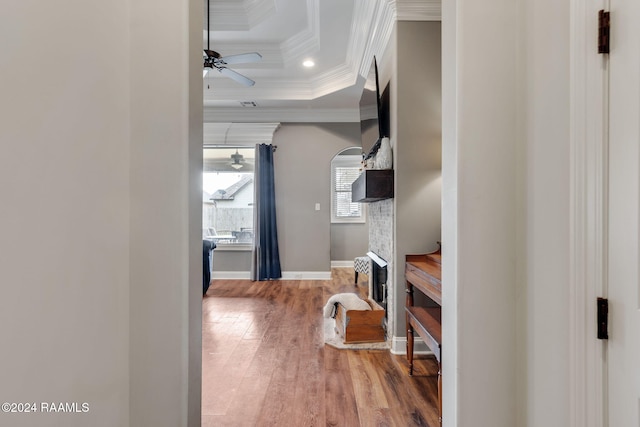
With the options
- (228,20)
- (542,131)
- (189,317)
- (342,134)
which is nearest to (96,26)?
(189,317)

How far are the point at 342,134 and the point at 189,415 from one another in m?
5.15

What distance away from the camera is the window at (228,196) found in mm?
6168

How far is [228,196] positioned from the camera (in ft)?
20.7

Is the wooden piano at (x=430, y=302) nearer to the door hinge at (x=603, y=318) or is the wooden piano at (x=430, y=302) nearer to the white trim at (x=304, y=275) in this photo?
the door hinge at (x=603, y=318)

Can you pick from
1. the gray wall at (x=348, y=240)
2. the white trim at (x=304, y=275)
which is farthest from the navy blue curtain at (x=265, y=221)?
the gray wall at (x=348, y=240)

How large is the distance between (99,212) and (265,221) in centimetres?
465

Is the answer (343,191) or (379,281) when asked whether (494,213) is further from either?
(343,191)

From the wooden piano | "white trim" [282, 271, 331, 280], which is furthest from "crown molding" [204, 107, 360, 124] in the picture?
the wooden piano

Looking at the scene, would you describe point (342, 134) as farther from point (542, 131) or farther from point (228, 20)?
point (542, 131)

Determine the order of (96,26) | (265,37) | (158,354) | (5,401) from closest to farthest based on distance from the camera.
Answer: (5,401) < (96,26) < (158,354) < (265,37)

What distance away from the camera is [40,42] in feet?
2.36

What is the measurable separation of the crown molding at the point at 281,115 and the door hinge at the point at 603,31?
481 centimetres

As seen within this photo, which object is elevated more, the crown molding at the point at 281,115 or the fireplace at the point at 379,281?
the crown molding at the point at 281,115

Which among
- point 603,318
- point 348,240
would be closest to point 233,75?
point 603,318
